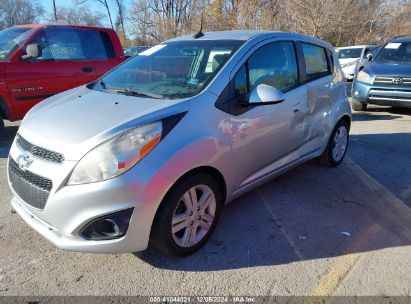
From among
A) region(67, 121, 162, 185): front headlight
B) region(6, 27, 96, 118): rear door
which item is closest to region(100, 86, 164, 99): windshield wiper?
region(67, 121, 162, 185): front headlight

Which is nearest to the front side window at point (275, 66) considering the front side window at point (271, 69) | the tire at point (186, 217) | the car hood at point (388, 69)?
the front side window at point (271, 69)

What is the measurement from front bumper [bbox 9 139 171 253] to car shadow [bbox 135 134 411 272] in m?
0.48

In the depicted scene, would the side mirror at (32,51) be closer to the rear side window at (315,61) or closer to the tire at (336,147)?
the rear side window at (315,61)

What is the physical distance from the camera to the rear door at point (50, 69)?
225 inches

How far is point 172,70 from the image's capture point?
339 centimetres

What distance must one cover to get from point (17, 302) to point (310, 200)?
2814 mm

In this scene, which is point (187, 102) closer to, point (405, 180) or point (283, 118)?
point (283, 118)

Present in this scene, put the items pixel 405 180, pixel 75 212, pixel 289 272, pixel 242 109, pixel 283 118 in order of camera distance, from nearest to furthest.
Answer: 1. pixel 75 212
2. pixel 289 272
3. pixel 242 109
4. pixel 283 118
5. pixel 405 180

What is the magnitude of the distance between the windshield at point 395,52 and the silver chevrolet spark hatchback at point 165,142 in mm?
5766

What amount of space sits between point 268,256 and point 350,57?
1526cm

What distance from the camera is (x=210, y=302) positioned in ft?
7.95

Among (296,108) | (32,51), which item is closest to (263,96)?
(296,108)

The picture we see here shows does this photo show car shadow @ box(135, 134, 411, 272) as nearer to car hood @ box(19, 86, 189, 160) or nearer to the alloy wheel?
the alloy wheel

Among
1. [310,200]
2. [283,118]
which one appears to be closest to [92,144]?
[283,118]
